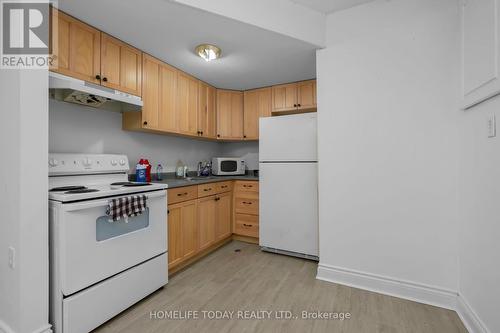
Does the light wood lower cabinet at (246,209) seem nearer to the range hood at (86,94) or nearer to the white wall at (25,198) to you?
the range hood at (86,94)

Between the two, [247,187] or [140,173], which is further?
[247,187]

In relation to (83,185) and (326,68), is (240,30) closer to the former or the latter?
(326,68)

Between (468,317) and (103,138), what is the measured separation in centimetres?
331

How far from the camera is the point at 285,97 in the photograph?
10.8ft

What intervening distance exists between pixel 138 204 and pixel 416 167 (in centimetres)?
223

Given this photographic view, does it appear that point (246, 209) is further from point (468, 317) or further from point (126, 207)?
point (468, 317)

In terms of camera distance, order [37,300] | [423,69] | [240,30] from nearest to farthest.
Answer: [37,300] < [423,69] < [240,30]

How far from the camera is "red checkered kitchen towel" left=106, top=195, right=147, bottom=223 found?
1.53 metres

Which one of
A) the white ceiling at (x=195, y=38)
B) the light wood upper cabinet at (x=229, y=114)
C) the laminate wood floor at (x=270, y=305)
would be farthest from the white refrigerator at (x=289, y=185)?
the light wood upper cabinet at (x=229, y=114)

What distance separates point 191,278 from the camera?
7.25ft

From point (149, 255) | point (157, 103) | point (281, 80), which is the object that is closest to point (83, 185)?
point (149, 255)

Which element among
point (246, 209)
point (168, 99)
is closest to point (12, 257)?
point (168, 99)

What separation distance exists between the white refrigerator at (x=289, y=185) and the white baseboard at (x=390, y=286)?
1.31ft

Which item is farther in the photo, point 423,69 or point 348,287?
point 348,287
